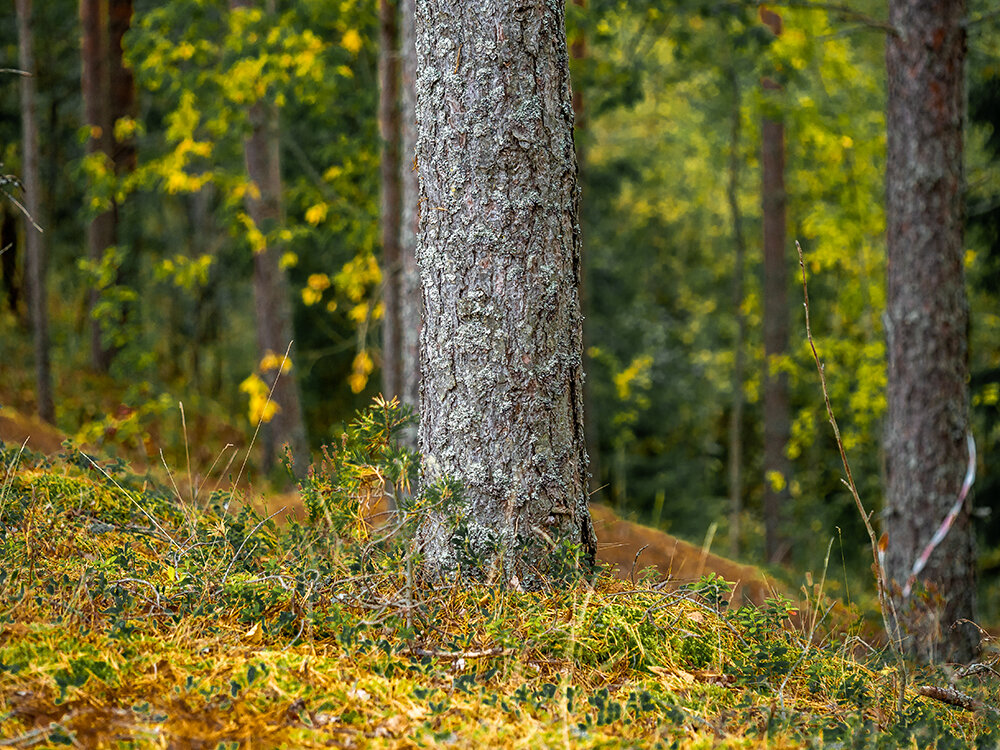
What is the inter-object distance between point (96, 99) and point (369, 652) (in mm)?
11708

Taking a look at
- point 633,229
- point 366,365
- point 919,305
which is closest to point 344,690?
point 919,305

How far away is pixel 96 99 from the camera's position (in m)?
12.1

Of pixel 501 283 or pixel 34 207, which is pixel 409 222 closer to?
pixel 501 283

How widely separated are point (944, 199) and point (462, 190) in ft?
13.4

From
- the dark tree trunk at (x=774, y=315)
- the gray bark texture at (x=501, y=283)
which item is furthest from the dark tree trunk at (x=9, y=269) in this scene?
the gray bark texture at (x=501, y=283)

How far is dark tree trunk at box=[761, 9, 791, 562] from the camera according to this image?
12875mm

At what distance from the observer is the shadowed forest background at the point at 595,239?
30.5 ft

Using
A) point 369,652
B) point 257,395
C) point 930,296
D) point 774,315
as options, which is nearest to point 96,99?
point 257,395

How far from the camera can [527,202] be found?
3047 millimetres

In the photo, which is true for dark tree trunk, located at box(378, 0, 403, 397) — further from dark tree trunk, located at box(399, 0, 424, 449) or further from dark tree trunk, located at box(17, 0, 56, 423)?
dark tree trunk, located at box(17, 0, 56, 423)

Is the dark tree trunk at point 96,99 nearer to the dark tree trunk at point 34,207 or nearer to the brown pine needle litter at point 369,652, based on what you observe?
the dark tree trunk at point 34,207

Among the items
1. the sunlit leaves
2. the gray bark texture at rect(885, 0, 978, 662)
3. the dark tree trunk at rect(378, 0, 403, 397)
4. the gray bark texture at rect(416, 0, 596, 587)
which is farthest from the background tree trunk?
the gray bark texture at rect(416, 0, 596, 587)

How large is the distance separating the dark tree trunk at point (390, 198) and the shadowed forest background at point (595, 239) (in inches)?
7.4

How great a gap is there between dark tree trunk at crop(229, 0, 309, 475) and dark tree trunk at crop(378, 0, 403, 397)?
5.98 ft
